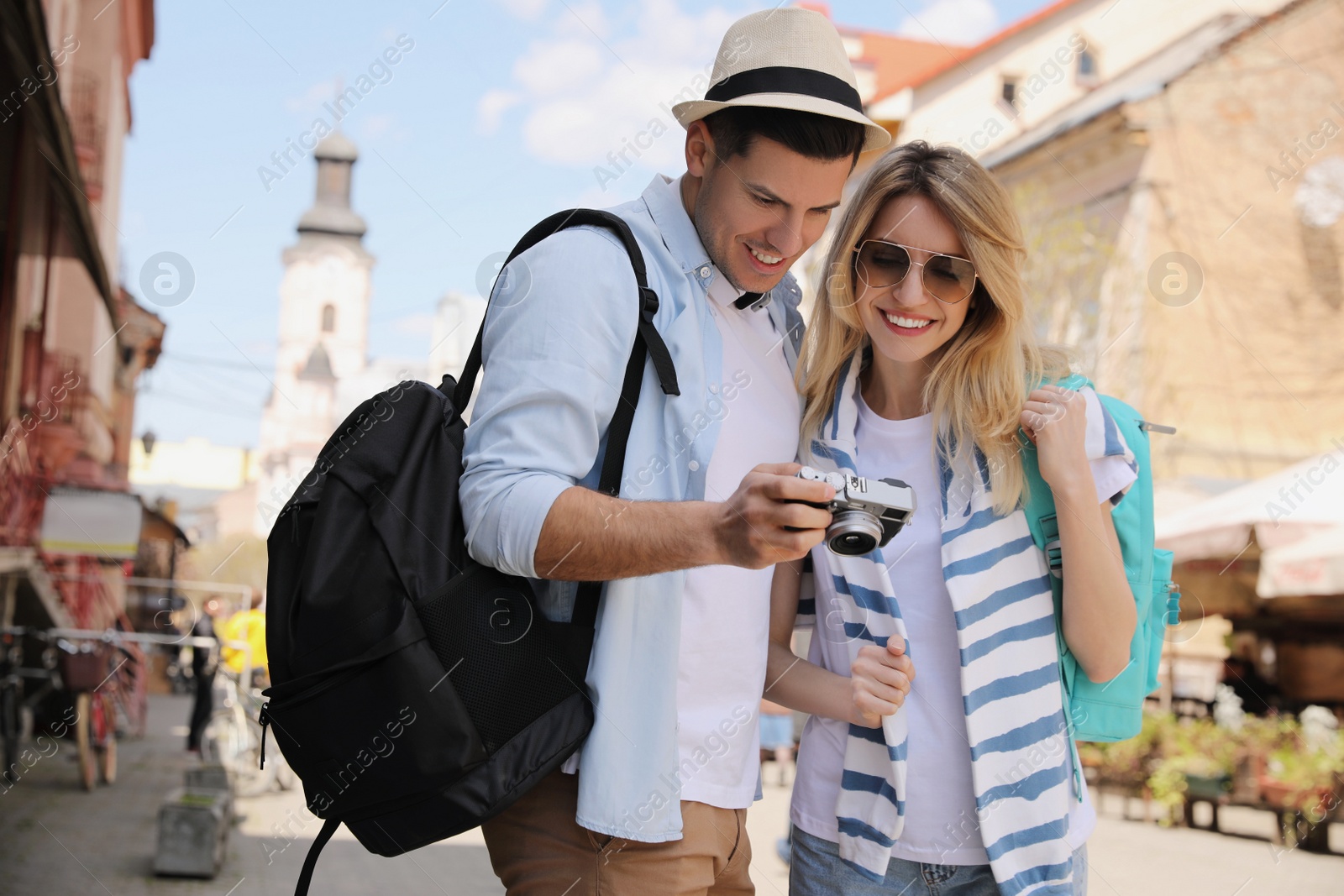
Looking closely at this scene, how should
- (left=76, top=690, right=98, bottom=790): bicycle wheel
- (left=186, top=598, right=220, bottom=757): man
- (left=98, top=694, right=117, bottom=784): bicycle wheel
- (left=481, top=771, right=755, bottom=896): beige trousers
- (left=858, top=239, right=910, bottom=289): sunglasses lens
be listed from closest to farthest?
1. (left=481, top=771, right=755, bottom=896): beige trousers
2. (left=858, top=239, right=910, bottom=289): sunglasses lens
3. (left=76, top=690, right=98, bottom=790): bicycle wheel
4. (left=98, top=694, right=117, bottom=784): bicycle wheel
5. (left=186, top=598, right=220, bottom=757): man

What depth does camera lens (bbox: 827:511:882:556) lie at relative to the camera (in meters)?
1.73

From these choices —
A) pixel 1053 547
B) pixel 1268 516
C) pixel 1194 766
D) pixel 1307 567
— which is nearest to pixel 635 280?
pixel 1053 547

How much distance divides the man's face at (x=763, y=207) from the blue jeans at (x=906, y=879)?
1166 millimetres

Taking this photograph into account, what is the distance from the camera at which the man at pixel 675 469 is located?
1.82 metres

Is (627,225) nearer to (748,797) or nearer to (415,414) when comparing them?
(415,414)

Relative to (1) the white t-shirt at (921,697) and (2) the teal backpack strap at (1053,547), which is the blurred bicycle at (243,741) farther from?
(2) the teal backpack strap at (1053,547)

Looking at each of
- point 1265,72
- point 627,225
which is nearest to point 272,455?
point 1265,72

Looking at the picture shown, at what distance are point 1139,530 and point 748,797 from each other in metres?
0.93

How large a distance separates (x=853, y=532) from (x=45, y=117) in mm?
7703

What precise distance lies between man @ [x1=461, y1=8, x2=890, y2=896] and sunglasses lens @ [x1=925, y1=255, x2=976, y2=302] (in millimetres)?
259

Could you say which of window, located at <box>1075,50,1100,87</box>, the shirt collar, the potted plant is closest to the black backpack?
the shirt collar

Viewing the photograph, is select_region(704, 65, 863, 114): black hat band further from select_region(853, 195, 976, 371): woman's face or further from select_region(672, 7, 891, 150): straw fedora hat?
select_region(853, 195, 976, 371): woman's face

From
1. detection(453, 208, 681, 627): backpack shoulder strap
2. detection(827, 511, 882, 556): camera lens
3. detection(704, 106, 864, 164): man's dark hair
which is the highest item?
detection(704, 106, 864, 164): man's dark hair

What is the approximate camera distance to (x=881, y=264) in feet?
8.19
